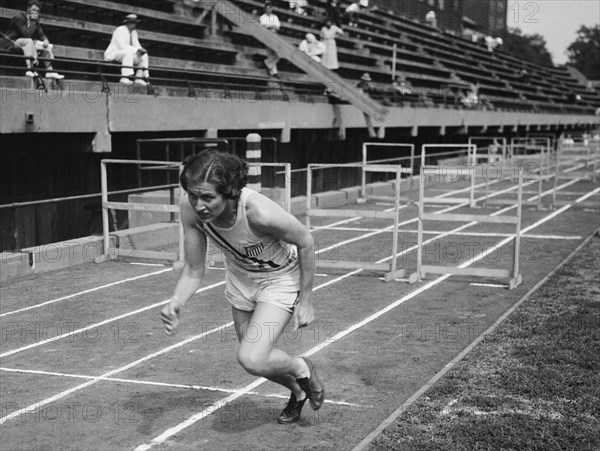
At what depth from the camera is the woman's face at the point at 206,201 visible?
494 centimetres

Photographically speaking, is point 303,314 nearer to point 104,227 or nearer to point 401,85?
point 104,227

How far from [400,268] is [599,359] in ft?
17.8

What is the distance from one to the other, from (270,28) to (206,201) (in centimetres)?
2091

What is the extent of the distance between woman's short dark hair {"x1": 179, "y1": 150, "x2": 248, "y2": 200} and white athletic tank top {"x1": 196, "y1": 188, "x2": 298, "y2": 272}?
22cm

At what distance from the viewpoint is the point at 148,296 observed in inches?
441

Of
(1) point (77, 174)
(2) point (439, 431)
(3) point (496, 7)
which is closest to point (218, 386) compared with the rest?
(2) point (439, 431)

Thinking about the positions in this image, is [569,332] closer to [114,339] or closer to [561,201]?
[114,339]

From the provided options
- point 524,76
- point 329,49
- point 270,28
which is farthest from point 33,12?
point 524,76

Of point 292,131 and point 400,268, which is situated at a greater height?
point 292,131

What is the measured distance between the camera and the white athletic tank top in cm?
527

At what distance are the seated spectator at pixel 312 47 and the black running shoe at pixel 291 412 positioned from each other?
20454 millimetres

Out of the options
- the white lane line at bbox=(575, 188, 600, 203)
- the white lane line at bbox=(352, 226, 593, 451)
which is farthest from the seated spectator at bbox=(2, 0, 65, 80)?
the white lane line at bbox=(575, 188, 600, 203)

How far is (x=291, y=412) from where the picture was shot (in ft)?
19.9

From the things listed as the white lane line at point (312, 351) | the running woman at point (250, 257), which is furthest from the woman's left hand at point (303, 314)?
the white lane line at point (312, 351)
